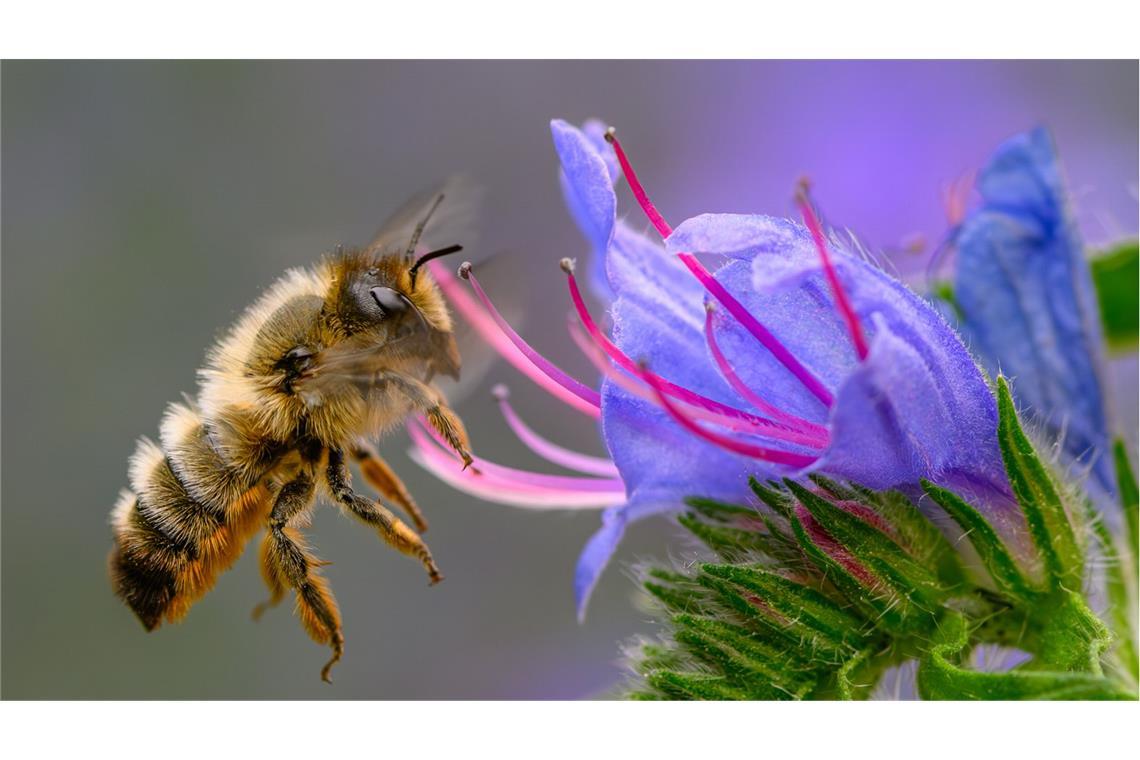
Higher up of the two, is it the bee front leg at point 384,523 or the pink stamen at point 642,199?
the pink stamen at point 642,199

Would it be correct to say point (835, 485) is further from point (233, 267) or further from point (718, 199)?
point (233, 267)

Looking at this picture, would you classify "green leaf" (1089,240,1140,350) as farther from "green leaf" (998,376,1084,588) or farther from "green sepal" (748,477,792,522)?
"green sepal" (748,477,792,522)

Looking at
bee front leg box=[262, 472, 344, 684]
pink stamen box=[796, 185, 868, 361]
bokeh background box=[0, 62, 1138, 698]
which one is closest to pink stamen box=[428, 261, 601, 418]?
bee front leg box=[262, 472, 344, 684]

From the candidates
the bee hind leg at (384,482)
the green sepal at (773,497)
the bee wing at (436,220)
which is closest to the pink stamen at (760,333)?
the green sepal at (773,497)

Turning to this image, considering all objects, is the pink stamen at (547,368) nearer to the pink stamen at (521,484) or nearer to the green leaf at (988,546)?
the pink stamen at (521,484)
